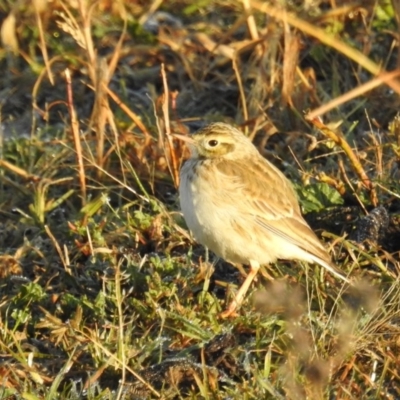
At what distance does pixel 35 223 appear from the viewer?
694 centimetres

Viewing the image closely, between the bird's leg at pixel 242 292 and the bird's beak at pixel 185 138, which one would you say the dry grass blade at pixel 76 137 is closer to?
the bird's beak at pixel 185 138

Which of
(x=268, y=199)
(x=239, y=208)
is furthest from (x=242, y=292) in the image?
(x=268, y=199)

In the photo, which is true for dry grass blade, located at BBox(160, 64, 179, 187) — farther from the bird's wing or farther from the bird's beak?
the bird's wing

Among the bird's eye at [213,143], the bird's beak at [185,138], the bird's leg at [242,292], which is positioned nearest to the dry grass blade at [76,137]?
the bird's beak at [185,138]

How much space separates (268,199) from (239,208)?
0.20 meters

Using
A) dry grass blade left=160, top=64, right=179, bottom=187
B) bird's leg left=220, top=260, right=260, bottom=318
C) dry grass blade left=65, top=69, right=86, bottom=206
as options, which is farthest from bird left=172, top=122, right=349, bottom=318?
dry grass blade left=65, top=69, right=86, bottom=206

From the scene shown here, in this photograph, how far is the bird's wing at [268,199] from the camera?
6.02 metres

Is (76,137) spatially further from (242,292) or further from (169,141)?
(242,292)

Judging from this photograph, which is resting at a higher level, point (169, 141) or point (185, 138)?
point (185, 138)

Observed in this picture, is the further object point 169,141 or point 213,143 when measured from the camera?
point 169,141

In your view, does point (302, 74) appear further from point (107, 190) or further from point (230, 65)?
point (107, 190)

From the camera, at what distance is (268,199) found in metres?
6.20

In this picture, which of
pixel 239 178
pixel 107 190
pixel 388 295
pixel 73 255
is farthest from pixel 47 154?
pixel 388 295

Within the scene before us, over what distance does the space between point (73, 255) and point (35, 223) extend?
0.56m
